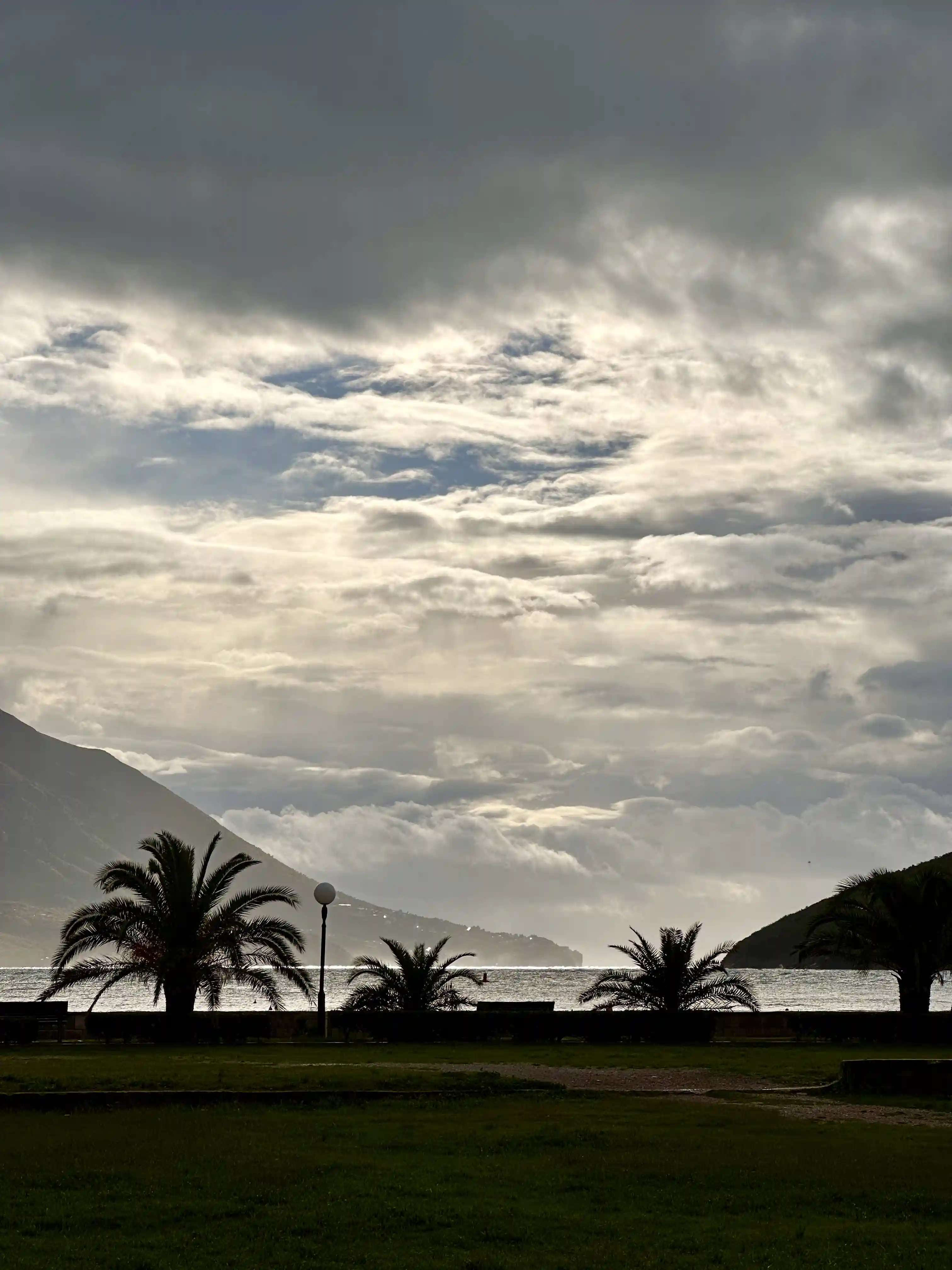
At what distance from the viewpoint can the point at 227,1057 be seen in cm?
2767

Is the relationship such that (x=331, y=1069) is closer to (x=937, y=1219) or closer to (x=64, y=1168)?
(x=64, y=1168)

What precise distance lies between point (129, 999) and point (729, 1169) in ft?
636

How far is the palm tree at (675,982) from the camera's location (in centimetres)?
3706

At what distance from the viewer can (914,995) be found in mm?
38969

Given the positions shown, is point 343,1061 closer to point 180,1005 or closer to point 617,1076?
point 617,1076

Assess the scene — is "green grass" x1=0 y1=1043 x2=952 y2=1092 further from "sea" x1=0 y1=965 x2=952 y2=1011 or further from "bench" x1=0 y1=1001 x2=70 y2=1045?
"sea" x1=0 y1=965 x2=952 y2=1011

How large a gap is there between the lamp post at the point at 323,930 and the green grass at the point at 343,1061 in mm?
2126

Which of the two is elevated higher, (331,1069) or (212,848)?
(212,848)

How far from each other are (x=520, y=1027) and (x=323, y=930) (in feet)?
19.6

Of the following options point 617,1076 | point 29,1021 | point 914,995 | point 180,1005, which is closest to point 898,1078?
point 617,1076

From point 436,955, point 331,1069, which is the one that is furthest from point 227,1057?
point 436,955

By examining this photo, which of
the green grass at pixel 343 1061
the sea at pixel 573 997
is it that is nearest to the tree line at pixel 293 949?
the green grass at pixel 343 1061

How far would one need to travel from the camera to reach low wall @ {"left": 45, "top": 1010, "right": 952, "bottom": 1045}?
34.1m

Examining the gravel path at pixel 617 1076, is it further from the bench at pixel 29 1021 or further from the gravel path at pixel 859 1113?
the bench at pixel 29 1021
